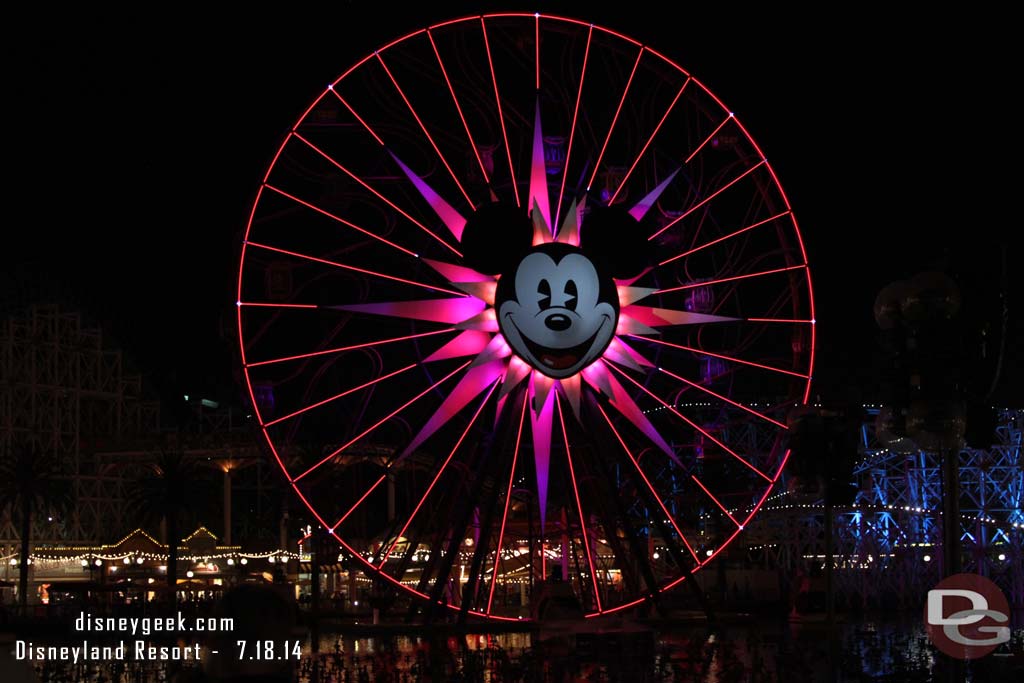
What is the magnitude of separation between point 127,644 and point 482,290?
1126cm

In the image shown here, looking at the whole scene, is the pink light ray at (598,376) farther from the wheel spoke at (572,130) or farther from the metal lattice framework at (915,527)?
the metal lattice framework at (915,527)

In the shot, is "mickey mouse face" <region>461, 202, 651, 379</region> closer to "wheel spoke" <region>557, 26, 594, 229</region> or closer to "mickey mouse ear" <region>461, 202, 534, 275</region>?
"mickey mouse ear" <region>461, 202, 534, 275</region>

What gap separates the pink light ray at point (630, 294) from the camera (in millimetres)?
27906

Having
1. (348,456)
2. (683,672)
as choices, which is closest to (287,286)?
(348,456)

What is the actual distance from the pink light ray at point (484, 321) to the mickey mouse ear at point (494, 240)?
0.82 m

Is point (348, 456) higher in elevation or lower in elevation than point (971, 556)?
higher

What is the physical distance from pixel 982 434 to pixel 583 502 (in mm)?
15356

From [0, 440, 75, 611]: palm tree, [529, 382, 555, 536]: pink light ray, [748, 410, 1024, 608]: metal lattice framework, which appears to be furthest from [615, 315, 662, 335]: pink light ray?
[0, 440, 75, 611]: palm tree

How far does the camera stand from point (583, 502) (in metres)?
30.7

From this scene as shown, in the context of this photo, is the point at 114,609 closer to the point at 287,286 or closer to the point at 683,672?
the point at 287,286

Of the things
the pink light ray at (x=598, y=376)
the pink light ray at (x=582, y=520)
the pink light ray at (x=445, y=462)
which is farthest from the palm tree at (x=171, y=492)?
the pink light ray at (x=598, y=376)

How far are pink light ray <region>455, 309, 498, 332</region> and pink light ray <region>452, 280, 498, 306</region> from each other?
0.67 ft

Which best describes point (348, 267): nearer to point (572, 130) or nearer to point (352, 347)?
point (352, 347)

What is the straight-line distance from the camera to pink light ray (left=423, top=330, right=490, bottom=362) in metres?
26.7
